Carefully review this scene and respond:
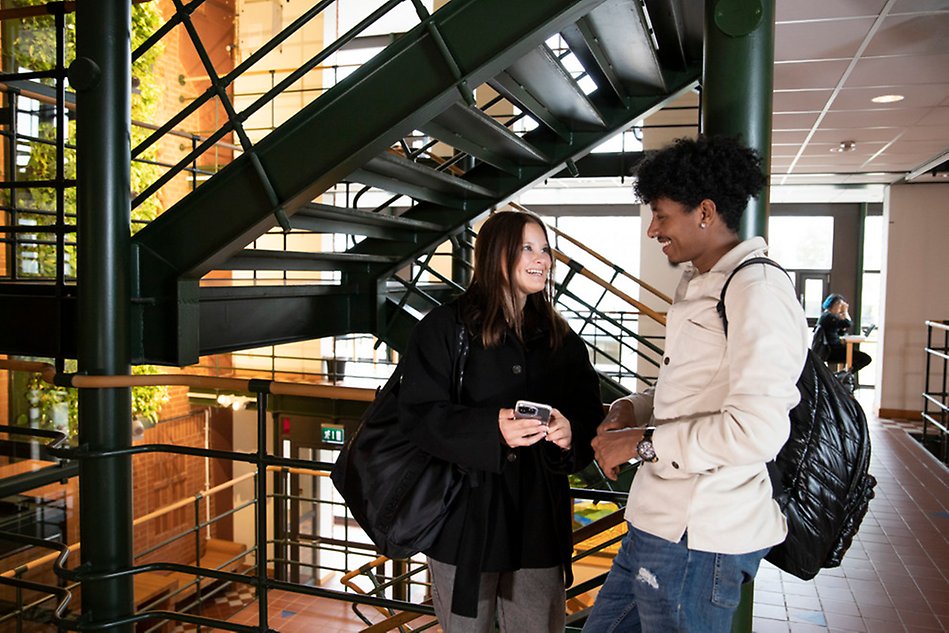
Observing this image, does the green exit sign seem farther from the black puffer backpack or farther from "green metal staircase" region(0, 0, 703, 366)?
the black puffer backpack

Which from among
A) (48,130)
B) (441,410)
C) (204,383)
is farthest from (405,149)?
(48,130)

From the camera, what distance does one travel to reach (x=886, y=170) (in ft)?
31.4

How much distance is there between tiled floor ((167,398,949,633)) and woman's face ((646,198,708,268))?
3009mm

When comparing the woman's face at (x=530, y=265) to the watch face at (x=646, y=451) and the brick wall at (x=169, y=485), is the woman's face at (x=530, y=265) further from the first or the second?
the brick wall at (x=169, y=485)

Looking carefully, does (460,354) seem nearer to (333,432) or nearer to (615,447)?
(615,447)

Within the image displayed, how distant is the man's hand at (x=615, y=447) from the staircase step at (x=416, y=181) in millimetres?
1669

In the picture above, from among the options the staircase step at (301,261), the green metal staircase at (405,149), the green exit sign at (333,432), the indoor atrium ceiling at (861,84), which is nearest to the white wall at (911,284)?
the indoor atrium ceiling at (861,84)

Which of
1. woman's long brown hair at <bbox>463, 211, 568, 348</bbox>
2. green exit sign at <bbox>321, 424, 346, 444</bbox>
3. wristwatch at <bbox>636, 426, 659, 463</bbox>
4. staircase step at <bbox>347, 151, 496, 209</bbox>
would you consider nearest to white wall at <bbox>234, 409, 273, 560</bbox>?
green exit sign at <bbox>321, 424, 346, 444</bbox>

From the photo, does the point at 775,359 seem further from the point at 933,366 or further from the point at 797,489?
the point at 933,366

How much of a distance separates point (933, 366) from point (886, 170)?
2.76 meters

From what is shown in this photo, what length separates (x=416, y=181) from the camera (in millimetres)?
3699

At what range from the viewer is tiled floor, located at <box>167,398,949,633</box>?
399 cm

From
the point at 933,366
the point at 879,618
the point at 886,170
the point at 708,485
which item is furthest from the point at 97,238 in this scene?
the point at 933,366

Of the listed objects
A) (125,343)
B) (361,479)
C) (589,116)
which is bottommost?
(361,479)
